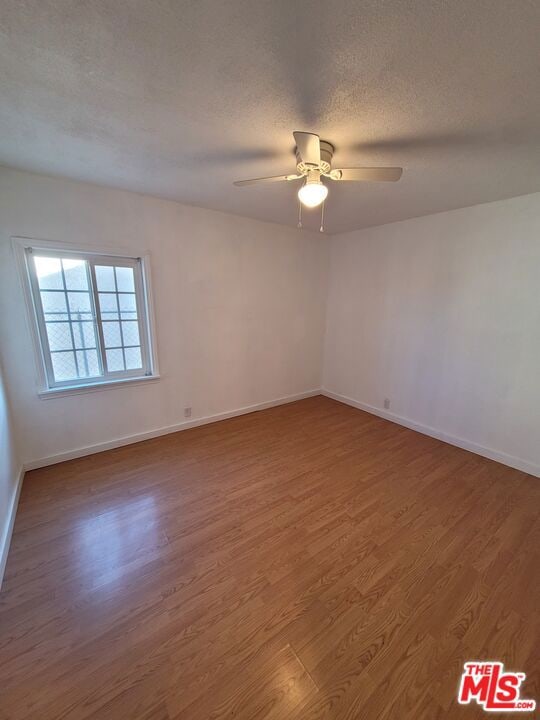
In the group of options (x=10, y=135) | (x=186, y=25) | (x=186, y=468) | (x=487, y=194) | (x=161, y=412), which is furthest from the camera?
(x=161, y=412)

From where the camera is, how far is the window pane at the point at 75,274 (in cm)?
243

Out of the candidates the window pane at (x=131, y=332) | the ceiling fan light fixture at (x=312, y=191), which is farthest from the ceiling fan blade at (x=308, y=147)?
the window pane at (x=131, y=332)

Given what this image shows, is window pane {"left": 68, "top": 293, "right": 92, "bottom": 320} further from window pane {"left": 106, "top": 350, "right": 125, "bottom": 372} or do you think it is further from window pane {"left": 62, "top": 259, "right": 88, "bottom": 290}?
window pane {"left": 106, "top": 350, "right": 125, "bottom": 372}

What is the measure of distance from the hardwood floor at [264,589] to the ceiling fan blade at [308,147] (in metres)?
2.28

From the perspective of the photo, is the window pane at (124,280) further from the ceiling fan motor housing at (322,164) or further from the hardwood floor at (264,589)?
the ceiling fan motor housing at (322,164)

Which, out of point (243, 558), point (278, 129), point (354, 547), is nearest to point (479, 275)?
point (278, 129)

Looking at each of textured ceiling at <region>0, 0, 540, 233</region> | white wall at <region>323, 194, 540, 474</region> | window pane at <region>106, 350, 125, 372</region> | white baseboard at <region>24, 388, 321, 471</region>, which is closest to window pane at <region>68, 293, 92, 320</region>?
window pane at <region>106, 350, 125, 372</region>

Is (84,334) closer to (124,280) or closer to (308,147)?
(124,280)

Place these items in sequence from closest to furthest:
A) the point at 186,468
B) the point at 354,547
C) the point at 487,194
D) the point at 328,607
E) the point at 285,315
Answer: the point at 328,607 < the point at 354,547 < the point at 487,194 < the point at 186,468 < the point at 285,315

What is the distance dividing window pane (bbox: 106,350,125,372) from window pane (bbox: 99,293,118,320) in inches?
13.7

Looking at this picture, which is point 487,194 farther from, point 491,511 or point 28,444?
point 28,444

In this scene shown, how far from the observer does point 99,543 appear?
1782 mm

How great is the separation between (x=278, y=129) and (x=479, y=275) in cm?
236

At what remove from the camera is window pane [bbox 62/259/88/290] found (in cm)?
243
